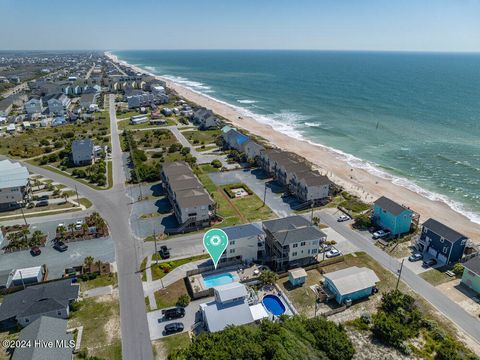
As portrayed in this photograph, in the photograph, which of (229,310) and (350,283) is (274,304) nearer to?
(229,310)

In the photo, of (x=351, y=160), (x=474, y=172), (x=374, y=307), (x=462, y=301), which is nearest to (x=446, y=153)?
(x=474, y=172)

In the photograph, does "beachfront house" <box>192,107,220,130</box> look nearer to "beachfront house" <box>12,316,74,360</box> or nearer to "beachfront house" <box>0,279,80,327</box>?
"beachfront house" <box>0,279,80,327</box>

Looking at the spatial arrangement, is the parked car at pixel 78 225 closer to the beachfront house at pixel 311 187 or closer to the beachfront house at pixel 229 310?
the beachfront house at pixel 229 310

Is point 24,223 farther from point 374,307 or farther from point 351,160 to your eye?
point 351,160

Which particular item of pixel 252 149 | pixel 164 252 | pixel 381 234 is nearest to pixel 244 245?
pixel 164 252

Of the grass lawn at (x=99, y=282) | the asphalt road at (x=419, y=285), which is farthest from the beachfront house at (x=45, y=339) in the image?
the asphalt road at (x=419, y=285)
